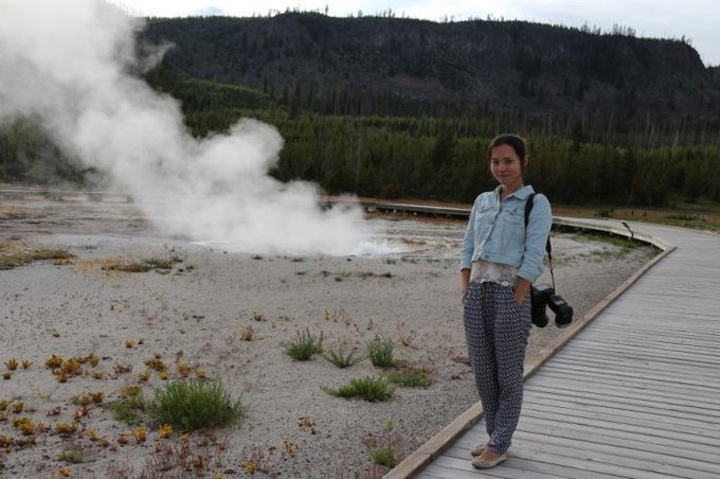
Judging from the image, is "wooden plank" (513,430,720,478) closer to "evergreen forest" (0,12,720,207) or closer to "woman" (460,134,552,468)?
"woman" (460,134,552,468)

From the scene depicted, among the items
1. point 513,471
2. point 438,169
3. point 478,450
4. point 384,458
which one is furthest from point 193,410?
point 438,169

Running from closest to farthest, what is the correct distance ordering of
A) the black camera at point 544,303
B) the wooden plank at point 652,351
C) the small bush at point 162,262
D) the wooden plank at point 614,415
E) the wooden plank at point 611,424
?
the black camera at point 544,303 → the wooden plank at point 611,424 → the wooden plank at point 614,415 → the wooden plank at point 652,351 → the small bush at point 162,262

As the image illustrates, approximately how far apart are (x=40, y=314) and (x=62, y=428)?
687cm

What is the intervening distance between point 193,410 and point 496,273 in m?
3.93

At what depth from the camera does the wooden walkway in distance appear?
4.96m

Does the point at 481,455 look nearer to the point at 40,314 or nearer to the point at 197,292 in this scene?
the point at 40,314

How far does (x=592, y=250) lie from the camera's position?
28625 millimetres

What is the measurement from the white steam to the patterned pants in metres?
21.0

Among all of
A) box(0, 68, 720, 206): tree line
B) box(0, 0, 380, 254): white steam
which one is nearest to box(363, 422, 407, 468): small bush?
box(0, 0, 380, 254): white steam

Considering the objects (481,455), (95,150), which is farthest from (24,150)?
(481,455)

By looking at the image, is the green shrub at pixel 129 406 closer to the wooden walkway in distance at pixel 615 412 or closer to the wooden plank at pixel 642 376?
the wooden walkway in distance at pixel 615 412

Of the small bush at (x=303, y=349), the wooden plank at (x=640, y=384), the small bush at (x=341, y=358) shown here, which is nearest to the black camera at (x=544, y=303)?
the wooden plank at (x=640, y=384)

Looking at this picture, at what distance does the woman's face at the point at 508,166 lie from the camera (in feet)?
15.2

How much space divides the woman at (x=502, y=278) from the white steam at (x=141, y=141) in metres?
21.0
